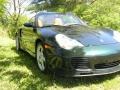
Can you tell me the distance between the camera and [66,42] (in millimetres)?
5410

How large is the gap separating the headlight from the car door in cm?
102

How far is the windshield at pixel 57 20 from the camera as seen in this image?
6.95 metres

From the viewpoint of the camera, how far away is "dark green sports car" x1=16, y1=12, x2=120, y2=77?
5094 mm

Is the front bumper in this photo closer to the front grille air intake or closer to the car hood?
the front grille air intake

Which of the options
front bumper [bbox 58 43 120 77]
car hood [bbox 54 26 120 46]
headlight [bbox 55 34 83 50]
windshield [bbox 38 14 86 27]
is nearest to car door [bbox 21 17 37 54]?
windshield [bbox 38 14 86 27]

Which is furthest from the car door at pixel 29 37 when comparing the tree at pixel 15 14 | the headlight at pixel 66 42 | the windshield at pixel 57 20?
the tree at pixel 15 14

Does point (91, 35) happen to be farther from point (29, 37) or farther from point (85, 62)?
point (29, 37)

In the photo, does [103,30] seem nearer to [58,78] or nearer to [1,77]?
[58,78]

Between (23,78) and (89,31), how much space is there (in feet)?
6.14

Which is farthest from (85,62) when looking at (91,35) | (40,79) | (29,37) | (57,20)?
(29,37)

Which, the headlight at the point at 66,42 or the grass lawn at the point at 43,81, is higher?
the headlight at the point at 66,42

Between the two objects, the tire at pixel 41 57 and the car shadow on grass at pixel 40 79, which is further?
the tire at pixel 41 57

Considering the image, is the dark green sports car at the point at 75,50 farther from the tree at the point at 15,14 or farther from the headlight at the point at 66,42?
the tree at the point at 15,14

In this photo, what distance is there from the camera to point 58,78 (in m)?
5.68
